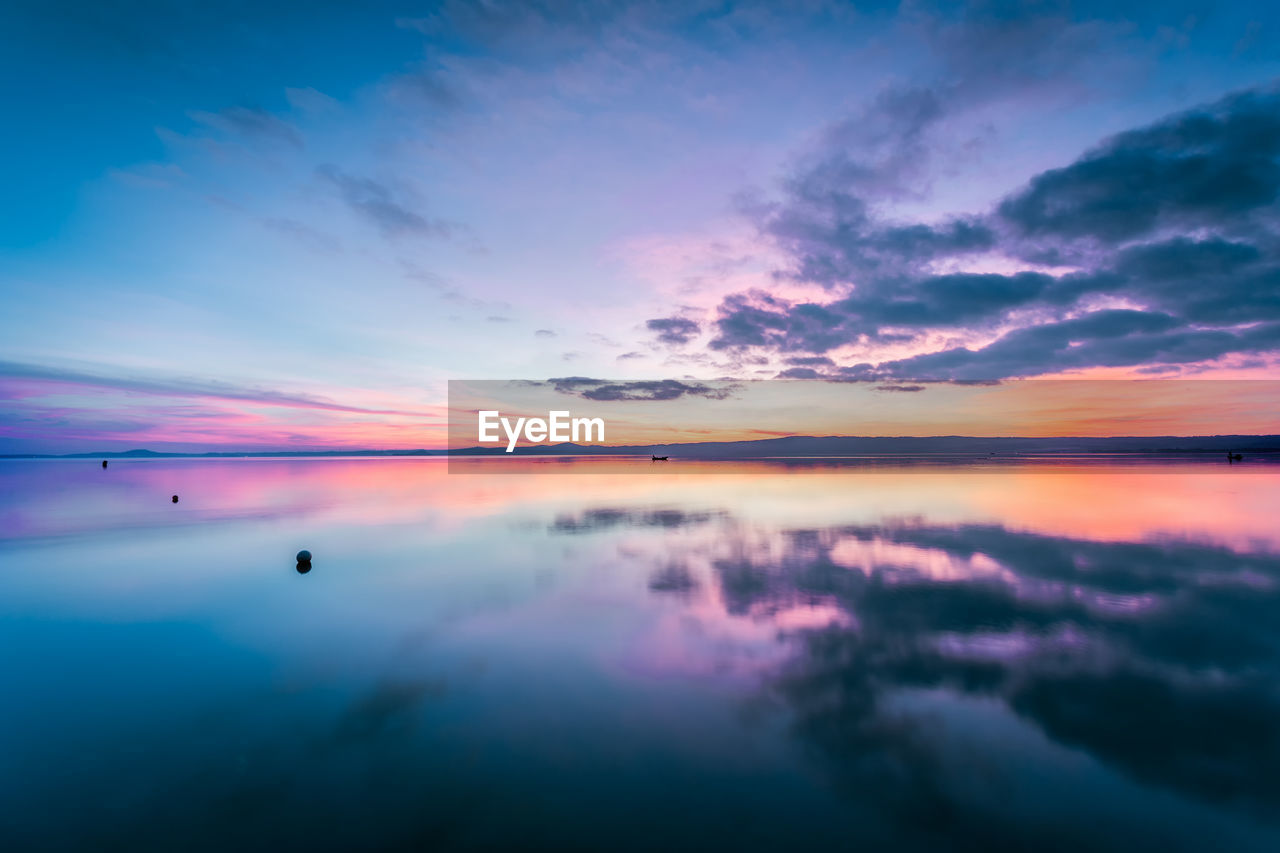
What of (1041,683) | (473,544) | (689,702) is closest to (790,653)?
(689,702)

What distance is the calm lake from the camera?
17.9 feet

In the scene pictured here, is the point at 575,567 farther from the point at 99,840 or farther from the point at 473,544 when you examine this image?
the point at 99,840

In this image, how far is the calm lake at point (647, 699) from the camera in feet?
17.9

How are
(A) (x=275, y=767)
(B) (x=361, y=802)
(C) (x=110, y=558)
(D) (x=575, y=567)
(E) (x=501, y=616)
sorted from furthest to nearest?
(C) (x=110, y=558)
(D) (x=575, y=567)
(E) (x=501, y=616)
(A) (x=275, y=767)
(B) (x=361, y=802)

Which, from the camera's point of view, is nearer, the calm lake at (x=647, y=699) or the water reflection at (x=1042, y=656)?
the calm lake at (x=647, y=699)

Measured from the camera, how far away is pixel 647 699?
8.04 metres

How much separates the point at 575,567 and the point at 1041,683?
11697mm

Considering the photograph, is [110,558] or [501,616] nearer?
[501,616]

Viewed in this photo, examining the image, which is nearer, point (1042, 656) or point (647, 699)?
point (647, 699)

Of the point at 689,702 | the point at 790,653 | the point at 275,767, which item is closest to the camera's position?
the point at 275,767

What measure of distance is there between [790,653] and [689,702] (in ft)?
8.51

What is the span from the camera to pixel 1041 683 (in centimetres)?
820

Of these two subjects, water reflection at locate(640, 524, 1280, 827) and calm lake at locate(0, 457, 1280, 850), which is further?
water reflection at locate(640, 524, 1280, 827)

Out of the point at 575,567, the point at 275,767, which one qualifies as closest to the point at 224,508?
the point at 575,567
